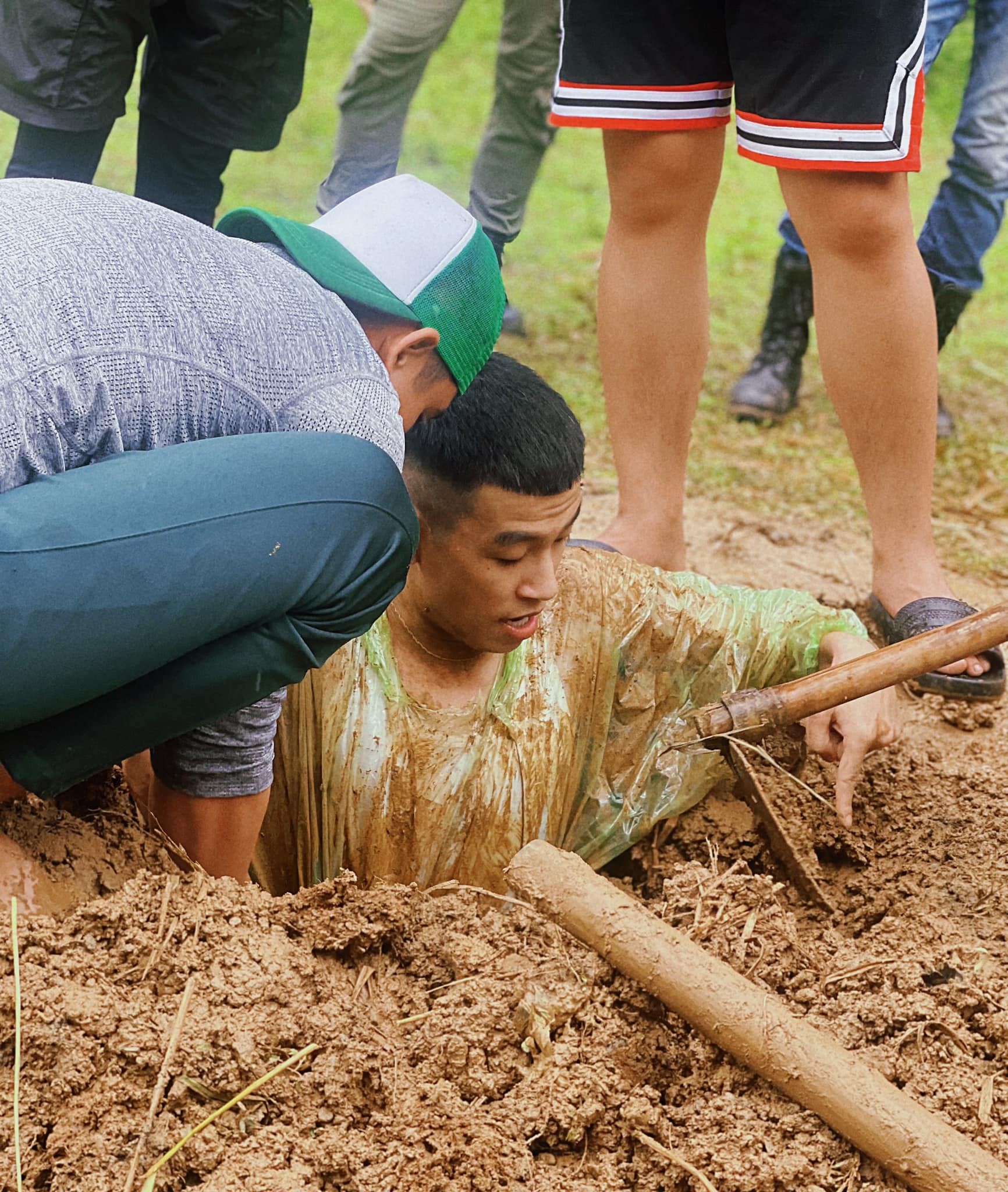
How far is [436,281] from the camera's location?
2.05 m

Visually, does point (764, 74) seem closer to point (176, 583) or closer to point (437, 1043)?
point (176, 583)

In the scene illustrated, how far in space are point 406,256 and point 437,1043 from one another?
1.10 meters

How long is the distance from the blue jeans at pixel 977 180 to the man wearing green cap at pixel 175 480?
2735 mm

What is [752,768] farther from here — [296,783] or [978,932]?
[296,783]

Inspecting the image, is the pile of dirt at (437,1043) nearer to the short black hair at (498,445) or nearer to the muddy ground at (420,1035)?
the muddy ground at (420,1035)

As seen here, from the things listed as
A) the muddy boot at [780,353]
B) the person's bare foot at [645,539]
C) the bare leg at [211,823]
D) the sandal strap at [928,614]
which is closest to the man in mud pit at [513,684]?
the sandal strap at [928,614]

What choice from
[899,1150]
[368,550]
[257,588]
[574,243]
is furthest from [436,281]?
[574,243]

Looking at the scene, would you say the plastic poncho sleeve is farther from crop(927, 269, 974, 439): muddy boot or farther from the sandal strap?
crop(927, 269, 974, 439): muddy boot

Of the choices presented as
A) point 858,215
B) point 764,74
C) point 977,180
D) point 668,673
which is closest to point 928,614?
point 668,673

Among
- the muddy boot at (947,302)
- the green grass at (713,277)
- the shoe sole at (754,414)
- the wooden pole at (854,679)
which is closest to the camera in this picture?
the wooden pole at (854,679)

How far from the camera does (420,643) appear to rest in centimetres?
268

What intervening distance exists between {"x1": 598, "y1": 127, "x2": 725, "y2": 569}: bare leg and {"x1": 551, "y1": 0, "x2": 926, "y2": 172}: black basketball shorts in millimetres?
87

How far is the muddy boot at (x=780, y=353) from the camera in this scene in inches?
193

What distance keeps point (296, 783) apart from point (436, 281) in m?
1.04
